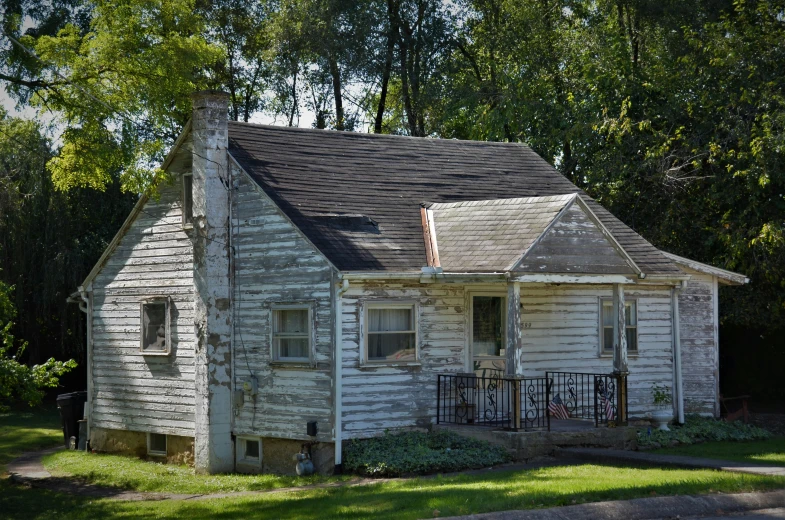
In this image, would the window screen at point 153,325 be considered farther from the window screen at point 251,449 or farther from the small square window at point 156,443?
the window screen at point 251,449

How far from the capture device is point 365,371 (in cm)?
1761

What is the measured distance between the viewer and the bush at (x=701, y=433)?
18969 mm

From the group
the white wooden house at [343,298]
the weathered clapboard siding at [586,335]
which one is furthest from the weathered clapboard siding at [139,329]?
the weathered clapboard siding at [586,335]

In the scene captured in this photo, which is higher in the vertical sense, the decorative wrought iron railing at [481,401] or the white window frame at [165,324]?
the white window frame at [165,324]

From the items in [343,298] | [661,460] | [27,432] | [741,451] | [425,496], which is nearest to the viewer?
[425,496]

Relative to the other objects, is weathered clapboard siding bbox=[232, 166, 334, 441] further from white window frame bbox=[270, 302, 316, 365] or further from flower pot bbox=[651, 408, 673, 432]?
flower pot bbox=[651, 408, 673, 432]

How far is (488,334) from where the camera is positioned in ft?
63.2

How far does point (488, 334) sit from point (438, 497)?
6.62 m

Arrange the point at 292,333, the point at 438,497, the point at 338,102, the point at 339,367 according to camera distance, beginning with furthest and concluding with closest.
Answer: the point at 338,102 → the point at 292,333 → the point at 339,367 → the point at 438,497

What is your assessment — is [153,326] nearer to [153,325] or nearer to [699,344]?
[153,325]

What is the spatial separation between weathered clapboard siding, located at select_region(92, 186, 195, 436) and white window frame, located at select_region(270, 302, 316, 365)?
2.53 m

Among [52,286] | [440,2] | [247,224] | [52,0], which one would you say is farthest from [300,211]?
[440,2]

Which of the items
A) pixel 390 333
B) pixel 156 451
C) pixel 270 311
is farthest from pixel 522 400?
pixel 156 451

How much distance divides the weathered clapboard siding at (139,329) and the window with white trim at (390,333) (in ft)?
14.7
